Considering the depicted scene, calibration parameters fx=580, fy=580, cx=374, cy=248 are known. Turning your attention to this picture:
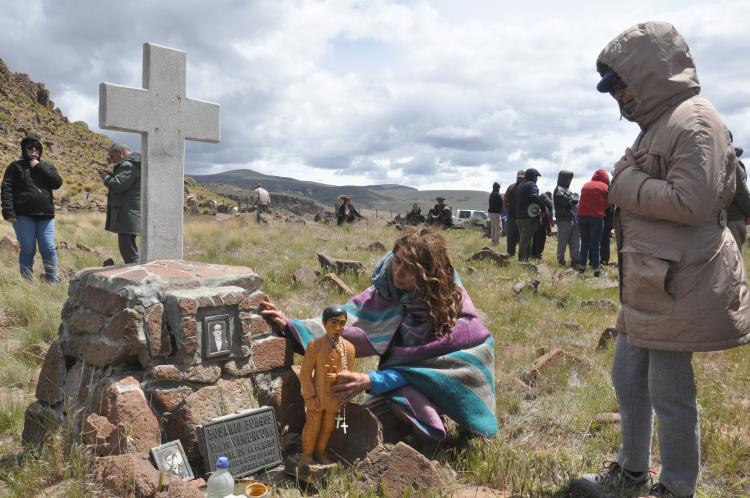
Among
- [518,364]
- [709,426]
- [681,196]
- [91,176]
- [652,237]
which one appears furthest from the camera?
[91,176]

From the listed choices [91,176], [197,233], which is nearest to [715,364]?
[197,233]

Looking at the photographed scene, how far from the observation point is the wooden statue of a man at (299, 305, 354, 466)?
295 centimetres

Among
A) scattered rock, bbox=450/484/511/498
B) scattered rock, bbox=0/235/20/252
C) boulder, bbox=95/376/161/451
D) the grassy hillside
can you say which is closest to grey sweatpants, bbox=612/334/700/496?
the grassy hillside

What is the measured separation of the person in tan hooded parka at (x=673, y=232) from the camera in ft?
7.39

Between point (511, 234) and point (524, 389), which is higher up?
point (511, 234)

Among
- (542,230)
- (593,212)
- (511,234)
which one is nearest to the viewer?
(593,212)

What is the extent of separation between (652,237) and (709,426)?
6.33 ft

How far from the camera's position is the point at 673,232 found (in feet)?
7.67

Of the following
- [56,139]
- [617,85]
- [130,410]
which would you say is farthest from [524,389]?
[56,139]

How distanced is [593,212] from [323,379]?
7.33 meters

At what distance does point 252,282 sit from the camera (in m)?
3.30

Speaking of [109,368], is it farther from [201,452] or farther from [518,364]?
[518,364]

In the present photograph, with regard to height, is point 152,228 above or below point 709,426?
above

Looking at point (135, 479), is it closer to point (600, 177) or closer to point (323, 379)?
point (323, 379)
